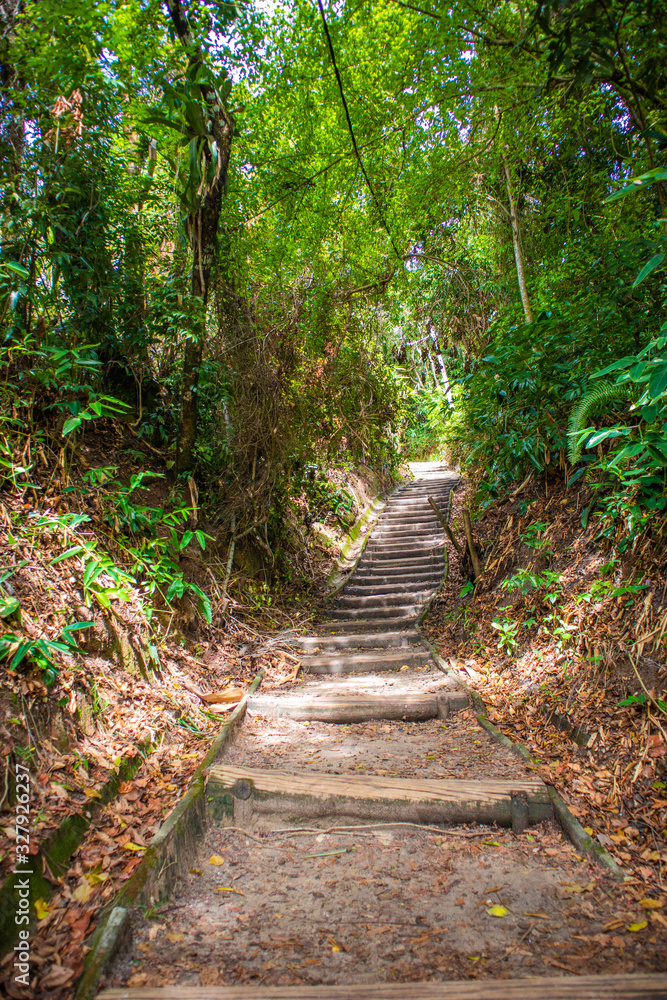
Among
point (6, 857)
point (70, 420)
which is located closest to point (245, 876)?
point (6, 857)

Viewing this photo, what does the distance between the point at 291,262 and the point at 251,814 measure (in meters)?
5.29

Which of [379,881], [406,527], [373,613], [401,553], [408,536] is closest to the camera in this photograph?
[379,881]

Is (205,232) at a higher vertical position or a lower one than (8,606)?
higher

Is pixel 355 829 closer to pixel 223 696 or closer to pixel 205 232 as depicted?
pixel 223 696

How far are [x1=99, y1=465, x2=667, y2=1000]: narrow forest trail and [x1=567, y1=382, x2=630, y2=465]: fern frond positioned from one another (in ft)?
6.50

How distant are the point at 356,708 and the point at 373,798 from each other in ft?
3.94

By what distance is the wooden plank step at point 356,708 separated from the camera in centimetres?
350

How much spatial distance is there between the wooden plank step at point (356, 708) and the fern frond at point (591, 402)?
1.97 metres

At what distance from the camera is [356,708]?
3527 mm

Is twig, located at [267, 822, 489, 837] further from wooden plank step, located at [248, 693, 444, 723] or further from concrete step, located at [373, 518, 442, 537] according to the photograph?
concrete step, located at [373, 518, 442, 537]

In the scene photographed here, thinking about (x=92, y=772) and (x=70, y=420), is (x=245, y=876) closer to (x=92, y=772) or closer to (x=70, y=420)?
(x=92, y=772)

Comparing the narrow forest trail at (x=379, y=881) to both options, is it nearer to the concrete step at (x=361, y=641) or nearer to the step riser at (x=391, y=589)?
the concrete step at (x=361, y=641)

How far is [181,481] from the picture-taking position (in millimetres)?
4523

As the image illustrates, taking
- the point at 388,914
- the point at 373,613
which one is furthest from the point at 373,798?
the point at 373,613
